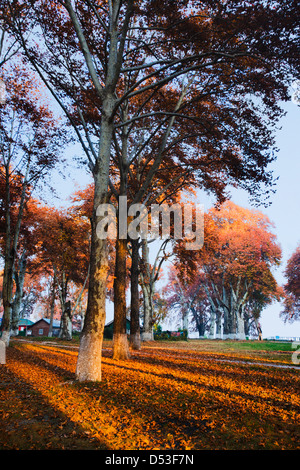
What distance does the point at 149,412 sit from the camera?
14.8 ft

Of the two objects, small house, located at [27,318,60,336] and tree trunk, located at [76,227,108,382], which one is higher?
tree trunk, located at [76,227,108,382]

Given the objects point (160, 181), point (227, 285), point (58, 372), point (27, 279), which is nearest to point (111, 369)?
point (58, 372)

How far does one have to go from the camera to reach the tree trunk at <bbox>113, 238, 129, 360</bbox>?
35.9 ft

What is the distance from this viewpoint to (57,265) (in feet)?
91.7

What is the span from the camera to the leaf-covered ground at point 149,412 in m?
3.47

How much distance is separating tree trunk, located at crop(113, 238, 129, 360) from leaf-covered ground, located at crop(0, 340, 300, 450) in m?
3.55

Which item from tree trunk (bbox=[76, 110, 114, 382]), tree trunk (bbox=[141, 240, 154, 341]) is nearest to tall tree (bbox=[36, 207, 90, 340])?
tree trunk (bbox=[141, 240, 154, 341])

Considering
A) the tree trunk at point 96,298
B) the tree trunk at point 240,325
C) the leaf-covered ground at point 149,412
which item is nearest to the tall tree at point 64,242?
the tree trunk at point 96,298

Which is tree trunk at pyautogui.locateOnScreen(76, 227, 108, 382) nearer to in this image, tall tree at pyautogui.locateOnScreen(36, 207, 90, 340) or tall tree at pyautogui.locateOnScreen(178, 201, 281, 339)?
tall tree at pyautogui.locateOnScreen(36, 207, 90, 340)

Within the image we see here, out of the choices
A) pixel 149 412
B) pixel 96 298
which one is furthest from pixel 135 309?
pixel 149 412

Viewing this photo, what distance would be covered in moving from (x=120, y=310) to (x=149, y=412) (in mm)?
6973

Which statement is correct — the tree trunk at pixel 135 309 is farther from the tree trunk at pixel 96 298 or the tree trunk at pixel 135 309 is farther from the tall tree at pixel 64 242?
the tall tree at pixel 64 242

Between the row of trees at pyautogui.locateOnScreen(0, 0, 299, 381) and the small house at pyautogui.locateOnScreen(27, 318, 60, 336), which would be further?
the small house at pyautogui.locateOnScreen(27, 318, 60, 336)

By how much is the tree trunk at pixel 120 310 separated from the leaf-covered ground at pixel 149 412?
3554 millimetres
